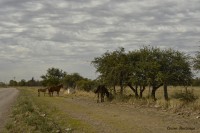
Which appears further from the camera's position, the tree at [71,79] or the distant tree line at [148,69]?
the tree at [71,79]

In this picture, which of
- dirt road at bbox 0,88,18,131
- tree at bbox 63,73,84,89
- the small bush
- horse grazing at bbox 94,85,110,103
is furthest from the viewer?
tree at bbox 63,73,84,89

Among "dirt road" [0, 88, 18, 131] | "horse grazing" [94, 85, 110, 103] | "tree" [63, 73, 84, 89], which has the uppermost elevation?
"tree" [63, 73, 84, 89]

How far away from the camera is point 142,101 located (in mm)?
31219

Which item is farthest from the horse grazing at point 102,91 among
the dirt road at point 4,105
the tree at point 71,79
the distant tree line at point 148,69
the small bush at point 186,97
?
the tree at point 71,79

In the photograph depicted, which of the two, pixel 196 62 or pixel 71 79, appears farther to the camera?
pixel 71 79

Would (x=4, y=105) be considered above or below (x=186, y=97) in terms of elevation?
below

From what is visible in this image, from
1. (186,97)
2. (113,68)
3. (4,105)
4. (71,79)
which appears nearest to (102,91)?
(113,68)

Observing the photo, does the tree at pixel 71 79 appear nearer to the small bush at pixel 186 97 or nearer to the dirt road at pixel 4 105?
the dirt road at pixel 4 105

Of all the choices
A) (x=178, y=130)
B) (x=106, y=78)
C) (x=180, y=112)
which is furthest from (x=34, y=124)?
(x=106, y=78)

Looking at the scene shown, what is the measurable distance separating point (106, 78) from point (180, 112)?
15906 millimetres

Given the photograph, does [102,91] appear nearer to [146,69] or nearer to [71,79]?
[146,69]

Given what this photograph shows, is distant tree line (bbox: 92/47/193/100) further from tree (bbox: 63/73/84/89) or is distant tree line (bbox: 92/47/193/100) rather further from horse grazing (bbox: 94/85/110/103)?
tree (bbox: 63/73/84/89)

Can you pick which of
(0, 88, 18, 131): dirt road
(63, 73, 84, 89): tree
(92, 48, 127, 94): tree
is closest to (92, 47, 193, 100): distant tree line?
(92, 48, 127, 94): tree

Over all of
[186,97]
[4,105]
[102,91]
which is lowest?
[4,105]
